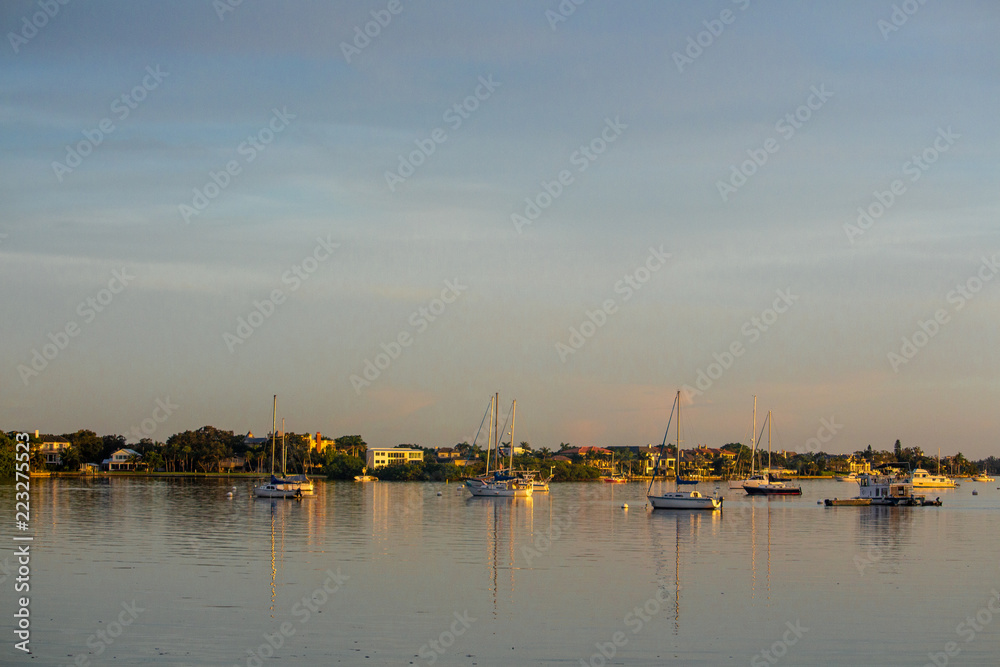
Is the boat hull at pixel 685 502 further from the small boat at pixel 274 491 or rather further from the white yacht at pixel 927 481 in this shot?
the white yacht at pixel 927 481

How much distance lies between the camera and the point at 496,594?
3778 centimetres

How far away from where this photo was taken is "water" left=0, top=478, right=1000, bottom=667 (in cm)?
2783

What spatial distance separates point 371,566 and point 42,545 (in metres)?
18.4

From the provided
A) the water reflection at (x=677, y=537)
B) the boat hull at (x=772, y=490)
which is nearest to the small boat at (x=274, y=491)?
the water reflection at (x=677, y=537)

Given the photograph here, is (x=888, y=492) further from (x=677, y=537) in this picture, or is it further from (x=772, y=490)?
(x=677, y=537)

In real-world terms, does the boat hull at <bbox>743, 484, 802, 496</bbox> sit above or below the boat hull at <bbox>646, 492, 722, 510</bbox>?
below

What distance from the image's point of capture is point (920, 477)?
592 feet

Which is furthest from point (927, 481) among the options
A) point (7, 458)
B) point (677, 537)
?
point (7, 458)

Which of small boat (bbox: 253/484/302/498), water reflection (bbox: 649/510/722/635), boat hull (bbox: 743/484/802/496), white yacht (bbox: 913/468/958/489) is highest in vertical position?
water reflection (bbox: 649/510/722/635)

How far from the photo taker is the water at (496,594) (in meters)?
27.8

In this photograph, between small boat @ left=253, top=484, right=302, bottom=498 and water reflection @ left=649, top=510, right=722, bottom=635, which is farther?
small boat @ left=253, top=484, right=302, bottom=498

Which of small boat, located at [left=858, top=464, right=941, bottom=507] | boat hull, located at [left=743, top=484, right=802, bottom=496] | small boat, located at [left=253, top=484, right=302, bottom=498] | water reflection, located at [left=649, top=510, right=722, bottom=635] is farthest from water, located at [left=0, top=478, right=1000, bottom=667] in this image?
boat hull, located at [left=743, top=484, right=802, bottom=496]

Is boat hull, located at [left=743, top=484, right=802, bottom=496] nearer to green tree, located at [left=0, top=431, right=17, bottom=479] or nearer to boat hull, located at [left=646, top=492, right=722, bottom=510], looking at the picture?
boat hull, located at [left=646, top=492, right=722, bottom=510]

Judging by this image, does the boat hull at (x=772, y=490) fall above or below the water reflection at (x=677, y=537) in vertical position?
below
